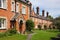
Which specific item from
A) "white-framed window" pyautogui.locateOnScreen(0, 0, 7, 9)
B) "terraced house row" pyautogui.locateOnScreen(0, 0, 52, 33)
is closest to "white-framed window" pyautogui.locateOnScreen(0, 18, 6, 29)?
"terraced house row" pyautogui.locateOnScreen(0, 0, 52, 33)

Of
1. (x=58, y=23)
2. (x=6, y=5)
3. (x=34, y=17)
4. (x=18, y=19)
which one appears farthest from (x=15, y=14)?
(x=34, y=17)

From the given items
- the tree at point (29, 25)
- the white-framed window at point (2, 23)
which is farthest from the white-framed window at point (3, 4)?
the tree at point (29, 25)

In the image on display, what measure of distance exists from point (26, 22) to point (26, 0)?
5.72 m

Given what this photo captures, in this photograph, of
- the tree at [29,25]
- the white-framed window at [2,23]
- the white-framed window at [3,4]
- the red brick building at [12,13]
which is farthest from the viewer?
the tree at [29,25]

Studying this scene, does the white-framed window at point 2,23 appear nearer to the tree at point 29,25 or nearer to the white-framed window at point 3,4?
the white-framed window at point 3,4

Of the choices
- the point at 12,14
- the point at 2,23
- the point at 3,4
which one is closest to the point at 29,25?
the point at 12,14

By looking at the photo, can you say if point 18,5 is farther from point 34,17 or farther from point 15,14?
point 34,17

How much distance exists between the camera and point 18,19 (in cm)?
3731

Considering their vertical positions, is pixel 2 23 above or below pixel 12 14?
below

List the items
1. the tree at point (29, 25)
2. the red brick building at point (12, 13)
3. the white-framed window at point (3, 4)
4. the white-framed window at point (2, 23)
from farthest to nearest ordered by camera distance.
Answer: the tree at point (29, 25) → the red brick building at point (12, 13) → the white-framed window at point (2, 23) → the white-framed window at point (3, 4)

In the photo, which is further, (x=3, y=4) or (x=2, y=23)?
(x=3, y=4)

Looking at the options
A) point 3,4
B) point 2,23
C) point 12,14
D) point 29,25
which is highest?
point 3,4

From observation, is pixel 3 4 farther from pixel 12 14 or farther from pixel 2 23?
pixel 12 14

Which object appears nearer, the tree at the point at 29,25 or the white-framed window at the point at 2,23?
the white-framed window at the point at 2,23
